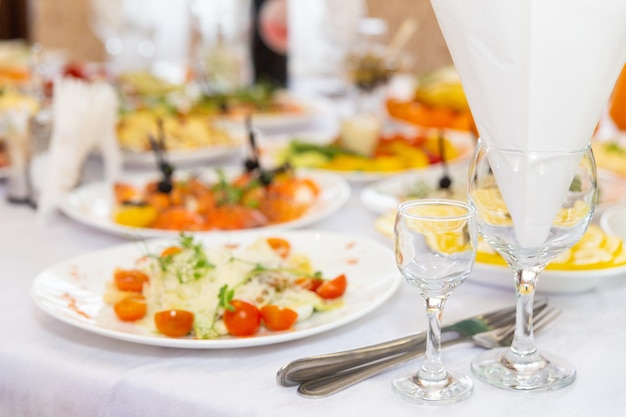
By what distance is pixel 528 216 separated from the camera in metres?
0.90

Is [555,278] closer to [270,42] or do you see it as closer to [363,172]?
[363,172]

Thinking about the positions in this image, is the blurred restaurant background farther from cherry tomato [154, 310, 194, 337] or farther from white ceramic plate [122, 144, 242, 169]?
cherry tomato [154, 310, 194, 337]

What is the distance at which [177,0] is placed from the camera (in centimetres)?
658

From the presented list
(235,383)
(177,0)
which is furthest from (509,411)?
(177,0)

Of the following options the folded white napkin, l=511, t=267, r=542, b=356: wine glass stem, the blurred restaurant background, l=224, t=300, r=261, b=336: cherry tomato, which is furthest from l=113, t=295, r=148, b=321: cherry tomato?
the blurred restaurant background

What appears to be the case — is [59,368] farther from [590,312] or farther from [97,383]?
[590,312]

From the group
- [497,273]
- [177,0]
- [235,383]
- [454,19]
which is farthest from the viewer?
[177,0]

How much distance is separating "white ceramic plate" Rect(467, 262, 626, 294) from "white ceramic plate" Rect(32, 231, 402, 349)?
0.13 metres

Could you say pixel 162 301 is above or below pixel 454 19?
below

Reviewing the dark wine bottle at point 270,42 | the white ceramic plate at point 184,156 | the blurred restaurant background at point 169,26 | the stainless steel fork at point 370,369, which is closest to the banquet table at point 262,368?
the stainless steel fork at point 370,369

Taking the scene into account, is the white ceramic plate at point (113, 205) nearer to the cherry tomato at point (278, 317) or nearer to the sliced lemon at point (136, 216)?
the sliced lemon at point (136, 216)

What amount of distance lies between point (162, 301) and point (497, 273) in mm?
482

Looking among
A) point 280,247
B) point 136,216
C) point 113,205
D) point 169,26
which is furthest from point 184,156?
point 169,26

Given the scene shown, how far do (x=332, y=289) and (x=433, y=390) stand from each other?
11.1 inches
